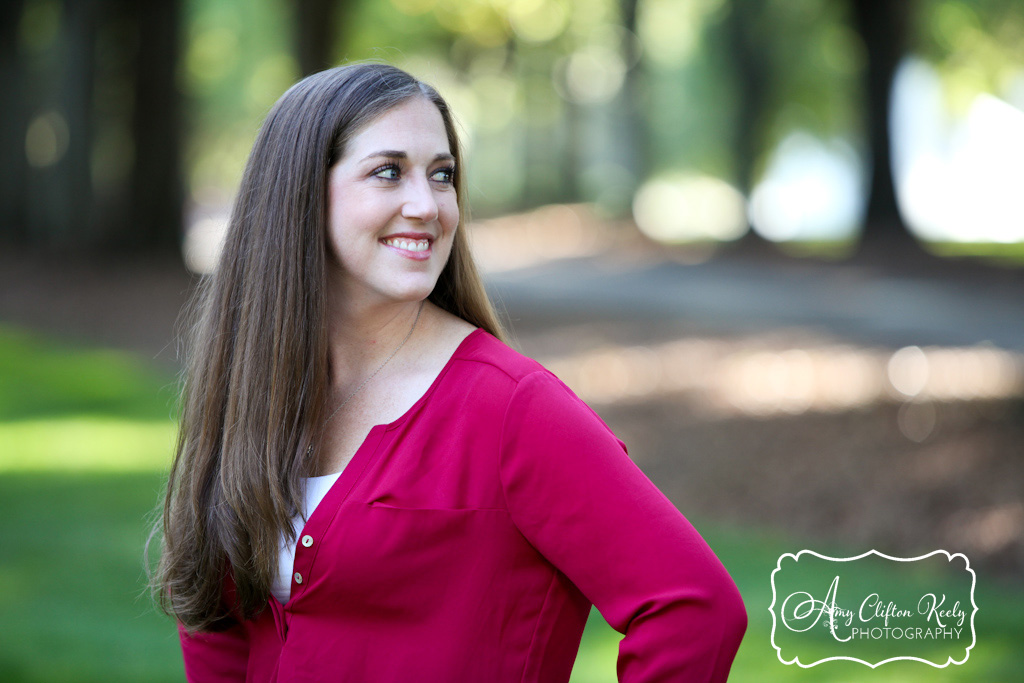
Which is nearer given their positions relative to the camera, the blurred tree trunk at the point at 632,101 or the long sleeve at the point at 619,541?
the long sleeve at the point at 619,541

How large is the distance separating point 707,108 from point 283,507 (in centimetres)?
4514

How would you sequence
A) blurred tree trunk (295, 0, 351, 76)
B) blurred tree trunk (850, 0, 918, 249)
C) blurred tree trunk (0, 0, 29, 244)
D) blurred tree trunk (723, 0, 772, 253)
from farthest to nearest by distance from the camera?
blurred tree trunk (723, 0, 772, 253)
blurred tree trunk (0, 0, 29, 244)
blurred tree trunk (850, 0, 918, 249)
blurred tree trunk (295, 0, 351, 76)

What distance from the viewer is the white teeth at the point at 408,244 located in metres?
2.26

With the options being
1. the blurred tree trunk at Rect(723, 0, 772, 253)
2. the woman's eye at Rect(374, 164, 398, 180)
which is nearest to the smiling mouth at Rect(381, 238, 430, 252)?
the woman's eye at Rect(374, 164, 398, 180)

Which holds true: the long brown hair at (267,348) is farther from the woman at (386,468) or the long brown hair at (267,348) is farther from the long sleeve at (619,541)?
the long sleeve at (619,541)

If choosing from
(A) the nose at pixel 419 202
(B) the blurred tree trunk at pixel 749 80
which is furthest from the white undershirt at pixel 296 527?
(B) the blurred tree trunk at pixel 749 80

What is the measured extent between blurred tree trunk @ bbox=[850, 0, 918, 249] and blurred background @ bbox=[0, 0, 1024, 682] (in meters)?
0.06

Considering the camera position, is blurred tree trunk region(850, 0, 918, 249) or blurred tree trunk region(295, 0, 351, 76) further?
blurred tree trunk region(850, 0, 918, 249)

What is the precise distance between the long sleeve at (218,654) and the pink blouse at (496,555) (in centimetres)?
44

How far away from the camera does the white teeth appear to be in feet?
7.41

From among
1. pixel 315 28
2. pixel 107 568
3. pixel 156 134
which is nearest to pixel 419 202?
pixel 107 568

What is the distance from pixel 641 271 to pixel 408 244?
19899mm

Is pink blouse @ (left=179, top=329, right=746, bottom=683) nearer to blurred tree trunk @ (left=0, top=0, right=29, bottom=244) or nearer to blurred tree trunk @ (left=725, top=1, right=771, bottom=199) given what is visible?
blurred tree trunk @ (left=0, top=0, right=29, bottom=244)

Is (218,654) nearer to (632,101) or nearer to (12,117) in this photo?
(12,117)
